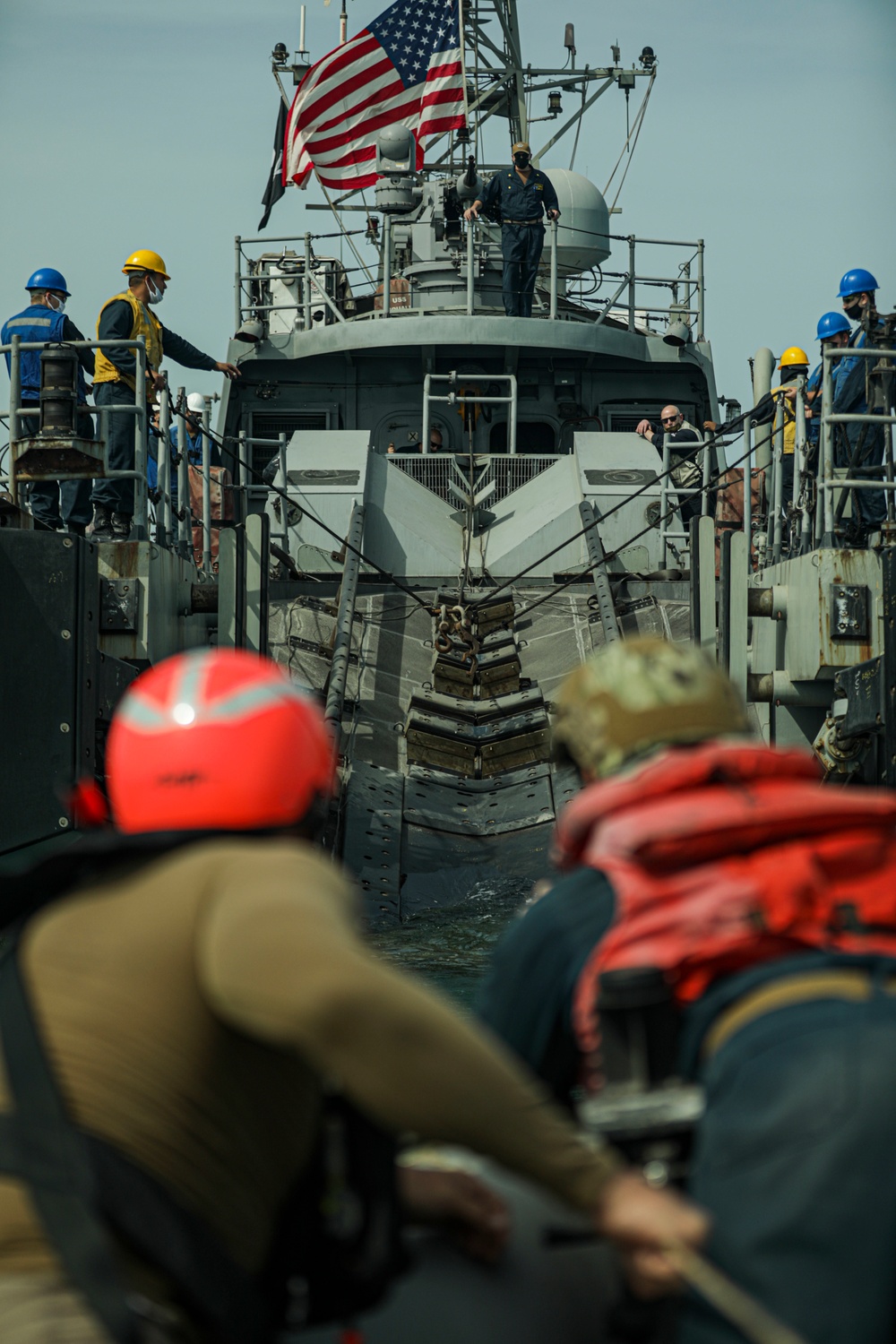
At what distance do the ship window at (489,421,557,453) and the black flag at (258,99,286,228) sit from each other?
19.9 ft

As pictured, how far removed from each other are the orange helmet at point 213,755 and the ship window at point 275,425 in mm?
12140

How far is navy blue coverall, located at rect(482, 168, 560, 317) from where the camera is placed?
13.7 metres

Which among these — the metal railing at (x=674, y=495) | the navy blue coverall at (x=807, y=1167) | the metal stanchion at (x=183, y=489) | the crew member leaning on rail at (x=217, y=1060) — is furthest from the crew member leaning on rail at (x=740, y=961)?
the metal railing at (x=674, y=495)

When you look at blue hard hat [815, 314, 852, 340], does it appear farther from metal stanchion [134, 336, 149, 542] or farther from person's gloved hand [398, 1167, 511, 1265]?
person's gloved hand [398, 1167, 511, 1265]

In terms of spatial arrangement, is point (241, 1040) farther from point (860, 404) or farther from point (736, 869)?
point (860, 404)

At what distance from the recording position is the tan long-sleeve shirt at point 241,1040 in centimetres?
145

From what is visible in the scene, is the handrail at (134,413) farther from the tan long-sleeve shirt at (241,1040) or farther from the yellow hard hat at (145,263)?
the tan long-sleeve shirt at (241,1040)

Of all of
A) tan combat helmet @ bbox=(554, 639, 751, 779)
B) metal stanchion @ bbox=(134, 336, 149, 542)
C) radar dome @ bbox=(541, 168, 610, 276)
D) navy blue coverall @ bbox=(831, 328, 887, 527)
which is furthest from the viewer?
radar dome @ bbox=(541, 168, 610, 276)

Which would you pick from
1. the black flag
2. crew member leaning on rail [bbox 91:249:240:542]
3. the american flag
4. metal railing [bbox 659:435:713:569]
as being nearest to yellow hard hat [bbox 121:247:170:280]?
crew member leaning on rail [bbox 91:249:240:542]

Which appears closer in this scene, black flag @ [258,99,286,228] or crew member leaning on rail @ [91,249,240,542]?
crew member leaning on rail @ [91,249,240,542]

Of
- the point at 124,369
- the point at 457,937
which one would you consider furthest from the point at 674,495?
the point at 457,937

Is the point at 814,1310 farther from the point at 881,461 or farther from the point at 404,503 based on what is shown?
the point at 404,503

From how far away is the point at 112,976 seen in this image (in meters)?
1.60

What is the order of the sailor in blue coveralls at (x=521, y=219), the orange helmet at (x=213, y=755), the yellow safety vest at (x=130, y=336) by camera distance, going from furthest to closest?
the sailor in blue coveralls at (x=521, y=219) → the yellow safety vest at (x=130, y=336) → the orange helmet at (x=213, y=755)
